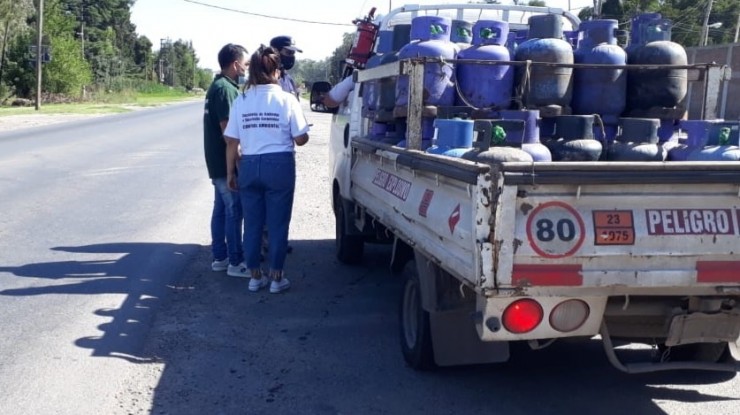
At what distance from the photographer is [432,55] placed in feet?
18.7

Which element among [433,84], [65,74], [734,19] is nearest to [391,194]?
[433,84]

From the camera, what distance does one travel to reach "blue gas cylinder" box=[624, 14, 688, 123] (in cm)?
538

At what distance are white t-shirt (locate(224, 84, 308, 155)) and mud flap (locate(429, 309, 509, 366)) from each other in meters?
2.50

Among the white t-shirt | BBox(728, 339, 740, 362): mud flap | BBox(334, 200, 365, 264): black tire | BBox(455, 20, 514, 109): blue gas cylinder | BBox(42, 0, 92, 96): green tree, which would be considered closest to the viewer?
BBox(728, 339, 740, 362): mud flap

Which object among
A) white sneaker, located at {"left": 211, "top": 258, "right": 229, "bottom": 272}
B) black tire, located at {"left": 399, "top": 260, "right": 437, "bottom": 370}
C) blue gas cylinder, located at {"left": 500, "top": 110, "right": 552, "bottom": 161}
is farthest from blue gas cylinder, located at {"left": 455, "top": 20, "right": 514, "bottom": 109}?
white sneaker, located at {"left": 211, "top": 258, "right": 229, "bottom": 272}

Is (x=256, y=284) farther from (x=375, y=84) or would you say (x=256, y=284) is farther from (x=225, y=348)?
(x=375, y=84)

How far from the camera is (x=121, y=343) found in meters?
5.38

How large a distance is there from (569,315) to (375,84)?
3268 mm

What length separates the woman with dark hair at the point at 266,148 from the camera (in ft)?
21.5

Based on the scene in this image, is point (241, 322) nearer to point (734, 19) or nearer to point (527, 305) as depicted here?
point (527, 305)

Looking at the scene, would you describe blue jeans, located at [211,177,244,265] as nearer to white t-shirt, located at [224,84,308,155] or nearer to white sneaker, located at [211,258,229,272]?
white sneaker, located at [211,258,229,272]

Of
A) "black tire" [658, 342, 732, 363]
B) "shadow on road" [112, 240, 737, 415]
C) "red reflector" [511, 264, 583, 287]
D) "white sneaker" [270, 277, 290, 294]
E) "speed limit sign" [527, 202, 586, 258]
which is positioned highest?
"speed limit sign" [527, 202, 586, 258]

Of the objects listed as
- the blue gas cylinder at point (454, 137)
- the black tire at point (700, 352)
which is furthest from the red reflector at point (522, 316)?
the black tire at point (700, 352)

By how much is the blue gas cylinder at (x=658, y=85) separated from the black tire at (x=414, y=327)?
75.9 inches
